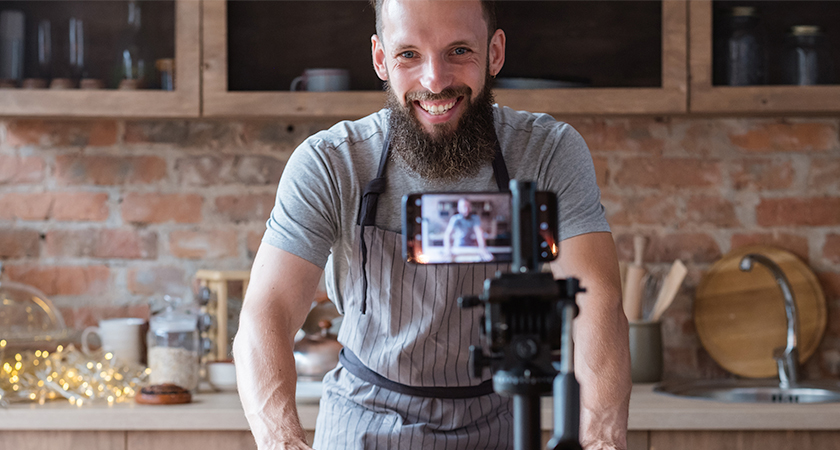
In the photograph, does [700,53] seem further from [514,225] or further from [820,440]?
[514,225]

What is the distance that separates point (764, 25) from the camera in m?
2.09

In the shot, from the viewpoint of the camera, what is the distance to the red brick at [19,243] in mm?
2311

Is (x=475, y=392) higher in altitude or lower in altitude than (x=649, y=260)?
lower

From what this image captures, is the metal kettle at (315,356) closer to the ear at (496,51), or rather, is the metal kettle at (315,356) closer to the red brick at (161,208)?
the red brick at (161,208)

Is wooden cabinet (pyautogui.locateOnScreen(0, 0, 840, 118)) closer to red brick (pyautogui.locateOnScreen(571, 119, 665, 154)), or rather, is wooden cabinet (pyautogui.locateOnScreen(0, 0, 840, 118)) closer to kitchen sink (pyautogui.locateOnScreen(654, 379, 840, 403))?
red brick (pyautogui.locateOnScreen(571, 119, 665, 154))

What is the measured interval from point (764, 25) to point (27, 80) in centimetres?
180

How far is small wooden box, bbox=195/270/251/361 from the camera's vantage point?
85.0 inches

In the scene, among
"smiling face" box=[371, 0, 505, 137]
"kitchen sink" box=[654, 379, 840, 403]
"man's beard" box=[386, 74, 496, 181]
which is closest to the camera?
"smiling face" box=[371, 0, 505, 137]

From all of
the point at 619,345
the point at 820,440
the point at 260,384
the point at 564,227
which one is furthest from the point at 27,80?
the point at 820,440

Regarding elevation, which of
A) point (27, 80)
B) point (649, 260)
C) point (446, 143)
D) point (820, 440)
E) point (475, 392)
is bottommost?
point (820, 440)

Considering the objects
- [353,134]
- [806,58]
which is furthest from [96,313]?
[806,58]

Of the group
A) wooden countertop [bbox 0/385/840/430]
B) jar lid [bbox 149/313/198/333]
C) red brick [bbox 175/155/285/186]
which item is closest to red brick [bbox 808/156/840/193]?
wooden countertop [bbox 0/385/840/430]

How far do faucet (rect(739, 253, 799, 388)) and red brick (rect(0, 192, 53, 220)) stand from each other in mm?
1832

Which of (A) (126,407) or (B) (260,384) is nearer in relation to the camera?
(B) (260,384)
